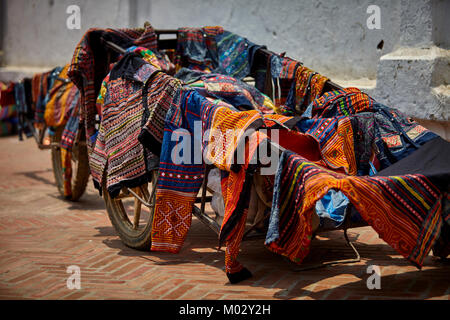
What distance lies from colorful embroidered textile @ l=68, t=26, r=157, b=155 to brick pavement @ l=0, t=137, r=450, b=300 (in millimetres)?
918

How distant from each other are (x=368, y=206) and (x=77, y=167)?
150 inches

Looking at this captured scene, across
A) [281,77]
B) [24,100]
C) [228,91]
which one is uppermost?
[281,77]

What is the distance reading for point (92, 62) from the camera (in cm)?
507

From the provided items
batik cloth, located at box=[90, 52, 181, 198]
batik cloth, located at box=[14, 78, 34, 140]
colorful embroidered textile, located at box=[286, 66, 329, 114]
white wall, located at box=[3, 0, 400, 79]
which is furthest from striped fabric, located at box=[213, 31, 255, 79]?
batik cloth, located at box=[14, 78, 34, 140]

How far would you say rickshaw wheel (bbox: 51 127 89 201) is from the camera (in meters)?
5.97

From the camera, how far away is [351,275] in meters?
3.62

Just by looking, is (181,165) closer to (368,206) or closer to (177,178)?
(177,178)

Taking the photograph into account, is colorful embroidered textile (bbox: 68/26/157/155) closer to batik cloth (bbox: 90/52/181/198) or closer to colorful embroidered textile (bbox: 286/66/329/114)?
batik cloth (bbox: 90/52/181/198)

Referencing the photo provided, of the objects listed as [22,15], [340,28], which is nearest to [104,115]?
[340,28]

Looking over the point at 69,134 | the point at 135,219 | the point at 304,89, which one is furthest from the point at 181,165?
the point at 69,134

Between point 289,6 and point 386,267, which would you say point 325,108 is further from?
point 289,6

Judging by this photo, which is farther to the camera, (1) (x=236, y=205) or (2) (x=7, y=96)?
(2) (x=7, y=96)

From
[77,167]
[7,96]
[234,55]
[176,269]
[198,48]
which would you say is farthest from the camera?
[7,96]
